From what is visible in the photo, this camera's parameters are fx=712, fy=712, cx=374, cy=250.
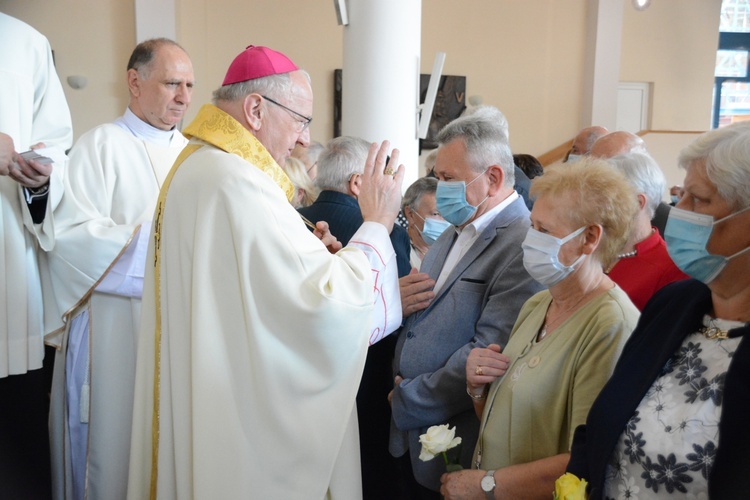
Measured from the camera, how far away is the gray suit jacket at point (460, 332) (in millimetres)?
2184

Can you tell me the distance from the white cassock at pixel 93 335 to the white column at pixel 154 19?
6.93 meters

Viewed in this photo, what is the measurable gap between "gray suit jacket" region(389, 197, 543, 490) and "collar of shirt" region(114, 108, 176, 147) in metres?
1.41

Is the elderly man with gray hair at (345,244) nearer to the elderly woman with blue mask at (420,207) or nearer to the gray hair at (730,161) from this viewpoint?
the elderly woman with blue mask at (420,207)

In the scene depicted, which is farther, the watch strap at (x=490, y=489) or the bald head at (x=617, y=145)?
the bald head at (x=617, y=145)

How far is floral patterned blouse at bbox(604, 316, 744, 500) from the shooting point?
1444mm

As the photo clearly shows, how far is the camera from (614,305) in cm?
176

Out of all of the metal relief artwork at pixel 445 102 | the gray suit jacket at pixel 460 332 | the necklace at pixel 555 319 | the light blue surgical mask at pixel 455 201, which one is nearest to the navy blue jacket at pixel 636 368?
the necklace at pixel 555 319

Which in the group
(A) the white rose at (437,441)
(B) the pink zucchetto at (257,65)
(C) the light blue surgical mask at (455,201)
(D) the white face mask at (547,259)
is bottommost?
(A) the white rose at (437,441)

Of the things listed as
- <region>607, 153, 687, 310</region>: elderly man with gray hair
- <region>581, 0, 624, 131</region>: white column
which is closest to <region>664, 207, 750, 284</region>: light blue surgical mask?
<region>607, 153, 687, 310</region>: elderly man with gray hair

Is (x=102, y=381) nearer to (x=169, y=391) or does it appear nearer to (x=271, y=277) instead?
(x=169, y=391)

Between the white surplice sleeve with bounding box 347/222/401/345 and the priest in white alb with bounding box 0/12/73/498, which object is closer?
the white surplice sleeve with bounding box 347/222/401/345

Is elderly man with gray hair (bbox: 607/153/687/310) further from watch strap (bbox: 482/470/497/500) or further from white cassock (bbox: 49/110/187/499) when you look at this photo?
white cassock (bbox: 49/110/187/499)

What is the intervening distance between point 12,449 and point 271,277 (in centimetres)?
167

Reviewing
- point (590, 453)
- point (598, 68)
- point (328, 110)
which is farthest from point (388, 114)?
point (598, 68)
